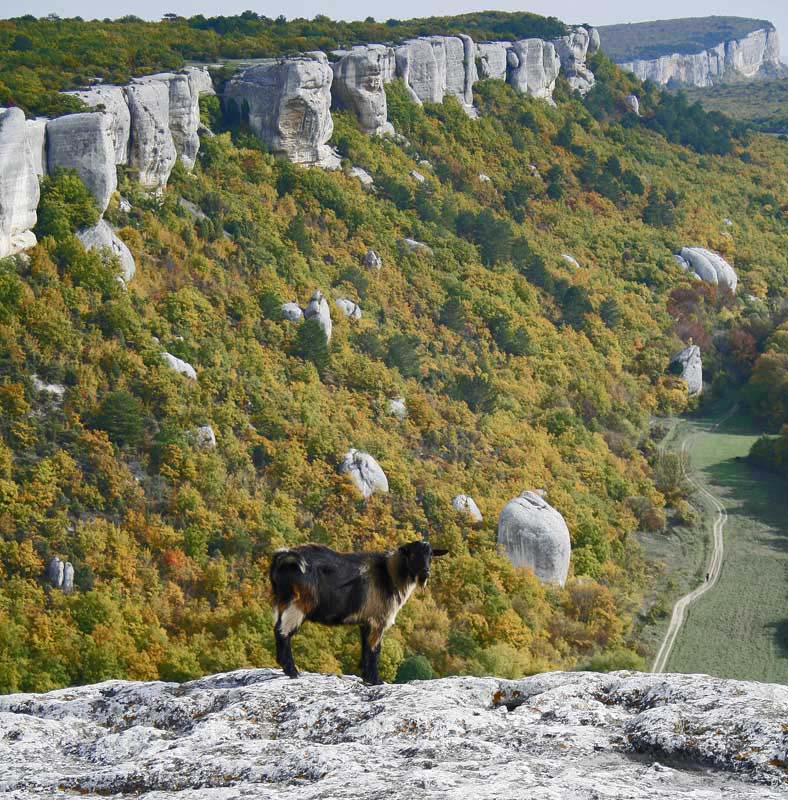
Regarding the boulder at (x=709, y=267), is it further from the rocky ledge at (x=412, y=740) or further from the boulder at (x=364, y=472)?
the rocky ledge at (x=412, y=740)

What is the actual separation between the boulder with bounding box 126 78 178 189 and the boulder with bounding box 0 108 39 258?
9.46m

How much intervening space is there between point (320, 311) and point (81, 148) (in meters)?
13.4

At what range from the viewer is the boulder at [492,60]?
94312 millimetres

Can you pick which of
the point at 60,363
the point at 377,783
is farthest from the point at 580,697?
the point at 60,363

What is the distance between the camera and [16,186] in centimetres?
4172

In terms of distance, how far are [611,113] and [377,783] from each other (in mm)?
104408

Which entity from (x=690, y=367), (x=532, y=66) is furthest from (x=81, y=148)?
(x=532, y=66)

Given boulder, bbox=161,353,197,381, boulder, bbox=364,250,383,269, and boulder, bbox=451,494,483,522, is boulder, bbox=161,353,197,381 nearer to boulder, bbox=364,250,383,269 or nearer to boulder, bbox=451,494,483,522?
boulder, bbox=451,494,483,522

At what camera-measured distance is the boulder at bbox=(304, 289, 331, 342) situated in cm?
5231

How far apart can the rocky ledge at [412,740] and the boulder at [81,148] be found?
3754 cm

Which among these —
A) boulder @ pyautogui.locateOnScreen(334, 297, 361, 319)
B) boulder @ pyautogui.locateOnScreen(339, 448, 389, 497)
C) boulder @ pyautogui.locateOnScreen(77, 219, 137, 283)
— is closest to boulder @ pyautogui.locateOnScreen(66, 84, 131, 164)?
boulder @ pyautogui.locateOnScreen(77, 219, 137, 283)

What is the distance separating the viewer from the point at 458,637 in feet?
126

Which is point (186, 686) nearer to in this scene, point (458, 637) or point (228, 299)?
point (458, 637)

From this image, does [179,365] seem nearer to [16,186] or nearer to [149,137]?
[16,186]
